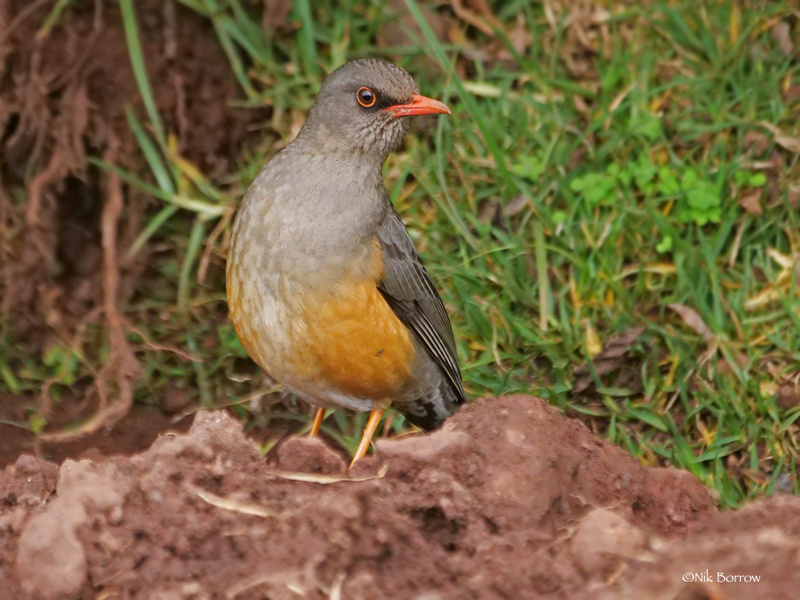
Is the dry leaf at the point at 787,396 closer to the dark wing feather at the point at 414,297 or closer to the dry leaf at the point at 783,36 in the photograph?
the dark wing feather at the point at 414,297

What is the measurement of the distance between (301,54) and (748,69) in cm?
316

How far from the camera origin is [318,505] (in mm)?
3703

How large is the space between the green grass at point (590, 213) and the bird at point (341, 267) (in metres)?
1.07

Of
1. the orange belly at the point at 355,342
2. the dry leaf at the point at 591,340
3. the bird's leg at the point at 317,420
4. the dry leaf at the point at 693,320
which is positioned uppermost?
the orange belly at the point at 355,342

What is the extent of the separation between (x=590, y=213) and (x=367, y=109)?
2.14 meters

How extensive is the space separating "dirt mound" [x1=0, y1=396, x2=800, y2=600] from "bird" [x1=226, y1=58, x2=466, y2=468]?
3.49ft

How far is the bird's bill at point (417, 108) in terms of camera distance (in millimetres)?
5758

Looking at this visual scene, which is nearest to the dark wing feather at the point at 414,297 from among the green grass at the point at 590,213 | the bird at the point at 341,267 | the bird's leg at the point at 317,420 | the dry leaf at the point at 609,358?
the bird at the point at 341,267

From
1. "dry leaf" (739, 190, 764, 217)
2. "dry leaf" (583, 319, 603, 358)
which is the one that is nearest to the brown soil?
"dry leaf" (583, 319, 603, 358)

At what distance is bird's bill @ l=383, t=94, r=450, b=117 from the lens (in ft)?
18.9

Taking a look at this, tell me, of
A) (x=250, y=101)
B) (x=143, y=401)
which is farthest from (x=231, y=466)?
(x=250, y=101)

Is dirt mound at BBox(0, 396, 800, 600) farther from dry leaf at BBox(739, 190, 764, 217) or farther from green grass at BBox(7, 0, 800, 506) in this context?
dry leaf at BBox(739, 190, 764, 217)


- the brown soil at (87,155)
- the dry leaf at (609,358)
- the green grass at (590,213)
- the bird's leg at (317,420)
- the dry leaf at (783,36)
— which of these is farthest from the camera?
the dry leaf at (783,36)

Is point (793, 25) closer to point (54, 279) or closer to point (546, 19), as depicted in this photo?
point (546, 19)
